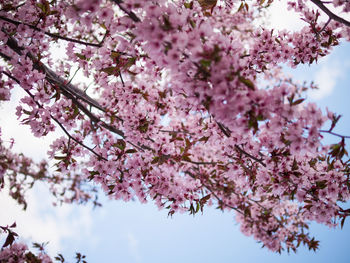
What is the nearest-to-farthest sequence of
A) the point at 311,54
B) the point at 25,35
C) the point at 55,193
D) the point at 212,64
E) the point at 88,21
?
1. the point at 212,64
2. the point at 88,21
3. the point at 25,35
4. the point at 311,54
5. the point at 55,193

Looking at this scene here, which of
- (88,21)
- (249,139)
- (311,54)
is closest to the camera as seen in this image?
(88,21)

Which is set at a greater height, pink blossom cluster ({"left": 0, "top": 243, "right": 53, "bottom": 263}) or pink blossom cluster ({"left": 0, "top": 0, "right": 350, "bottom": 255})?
pink blossom cluster ({"left": 0, "top": 0, "right": 350, "bottom": 255})

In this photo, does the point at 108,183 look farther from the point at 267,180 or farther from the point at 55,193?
the point at 55,193

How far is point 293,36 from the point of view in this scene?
11.4 ft

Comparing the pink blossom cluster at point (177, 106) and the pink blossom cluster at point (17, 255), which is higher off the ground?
the pink blossom cluster at point (177, 106)

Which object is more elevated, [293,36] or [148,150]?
[293,36]

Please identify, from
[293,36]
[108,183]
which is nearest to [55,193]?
A: [108,183]

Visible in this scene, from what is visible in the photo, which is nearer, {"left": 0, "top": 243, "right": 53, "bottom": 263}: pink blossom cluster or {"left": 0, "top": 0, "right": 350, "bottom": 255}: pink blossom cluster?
{"left": 0, "top": 0, "right": 350, "bottom": 255}: pink blossom cluster

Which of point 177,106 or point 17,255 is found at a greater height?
point 177,106

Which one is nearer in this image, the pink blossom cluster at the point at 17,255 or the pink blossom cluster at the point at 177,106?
the pink blossom cluster at the point at 177,106

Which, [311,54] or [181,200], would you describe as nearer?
[181,200]

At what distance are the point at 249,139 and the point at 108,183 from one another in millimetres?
2154

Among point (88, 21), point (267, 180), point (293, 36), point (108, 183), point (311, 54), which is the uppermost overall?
point (293, 36)

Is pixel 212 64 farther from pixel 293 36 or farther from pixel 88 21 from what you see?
pixel 293 36
